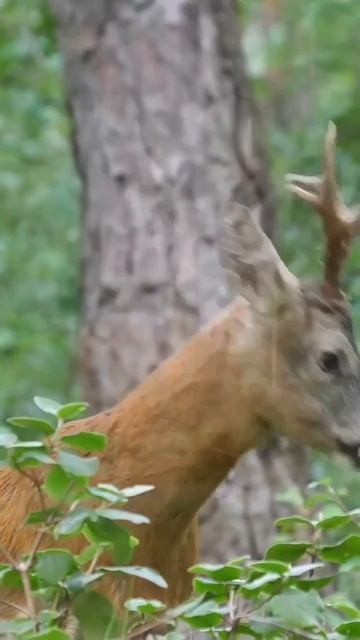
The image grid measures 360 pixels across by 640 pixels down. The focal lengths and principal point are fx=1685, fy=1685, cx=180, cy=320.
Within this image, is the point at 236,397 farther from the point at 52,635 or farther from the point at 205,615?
the point at 52,635

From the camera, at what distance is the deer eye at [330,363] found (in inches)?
169

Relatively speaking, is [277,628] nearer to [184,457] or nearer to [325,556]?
[325,556]

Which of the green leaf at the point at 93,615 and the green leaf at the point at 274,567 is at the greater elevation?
the green leaf at the point at 274,567

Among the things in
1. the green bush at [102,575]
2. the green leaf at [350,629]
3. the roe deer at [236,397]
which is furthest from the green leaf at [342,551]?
the roe deer at [236,397]

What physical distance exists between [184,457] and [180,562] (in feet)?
0.88

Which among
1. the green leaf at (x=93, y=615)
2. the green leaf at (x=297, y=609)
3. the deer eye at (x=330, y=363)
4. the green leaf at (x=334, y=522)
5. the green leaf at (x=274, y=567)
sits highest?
the green leaf at (x=274, y=567)

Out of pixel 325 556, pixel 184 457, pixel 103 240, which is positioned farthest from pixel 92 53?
pixel 325 556

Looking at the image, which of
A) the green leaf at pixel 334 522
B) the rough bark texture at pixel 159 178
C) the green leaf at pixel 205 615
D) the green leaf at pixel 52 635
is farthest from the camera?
the rough bark texture at pixel 159 178

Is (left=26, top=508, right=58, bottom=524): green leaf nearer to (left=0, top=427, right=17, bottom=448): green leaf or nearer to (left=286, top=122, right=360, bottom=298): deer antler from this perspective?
(left=0, top=427, right=17, bottom=448): green leaf

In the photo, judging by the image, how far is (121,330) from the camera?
6.00 m

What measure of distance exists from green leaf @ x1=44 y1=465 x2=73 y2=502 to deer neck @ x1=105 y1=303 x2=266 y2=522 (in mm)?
1998

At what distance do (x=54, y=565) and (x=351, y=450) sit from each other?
7.40 ft

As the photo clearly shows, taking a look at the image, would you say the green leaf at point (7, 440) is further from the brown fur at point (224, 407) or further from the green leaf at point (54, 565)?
the brown fur at point (224, 407)

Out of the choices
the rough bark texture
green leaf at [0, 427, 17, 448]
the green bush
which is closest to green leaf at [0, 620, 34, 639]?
the green bush
